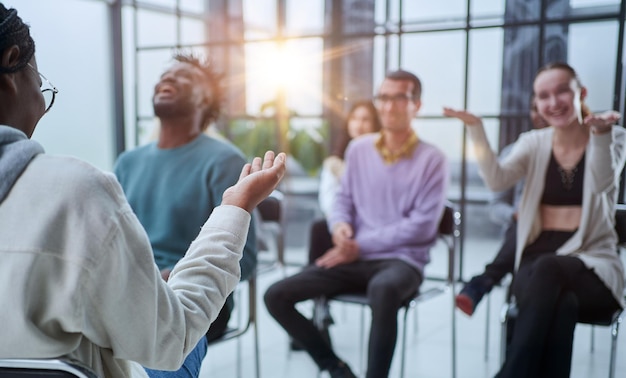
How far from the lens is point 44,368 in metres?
0.86

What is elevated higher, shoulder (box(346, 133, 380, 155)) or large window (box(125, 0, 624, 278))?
large window (box(125, 0, 624, 278))

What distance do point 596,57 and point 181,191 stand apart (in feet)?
8.69

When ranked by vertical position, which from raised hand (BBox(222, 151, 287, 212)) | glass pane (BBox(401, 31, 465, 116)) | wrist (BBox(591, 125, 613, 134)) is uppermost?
glass pane (BBox(401, 31, 465, 116))

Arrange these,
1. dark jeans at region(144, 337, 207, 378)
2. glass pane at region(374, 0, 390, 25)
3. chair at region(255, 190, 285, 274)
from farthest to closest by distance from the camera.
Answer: glass pane at region(374, 0, 390, 25) → chair at region(255, 190, 285, 274) → dark jeans at region(144, 337, 207, 378)

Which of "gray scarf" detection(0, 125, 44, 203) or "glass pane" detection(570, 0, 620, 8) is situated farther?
"glass pane" detection(570, 0, 620, 8)

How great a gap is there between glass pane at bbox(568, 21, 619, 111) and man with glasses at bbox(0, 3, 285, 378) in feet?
10.8

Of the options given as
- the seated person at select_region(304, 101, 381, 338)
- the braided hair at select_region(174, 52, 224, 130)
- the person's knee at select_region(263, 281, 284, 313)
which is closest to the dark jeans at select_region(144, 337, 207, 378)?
the person's knee at select_region(263, 281, 284, 313)

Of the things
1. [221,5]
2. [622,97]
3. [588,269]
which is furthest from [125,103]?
[588,269]

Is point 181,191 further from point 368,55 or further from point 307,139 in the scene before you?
point 307,139

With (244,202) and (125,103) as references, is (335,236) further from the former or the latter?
(125,103)

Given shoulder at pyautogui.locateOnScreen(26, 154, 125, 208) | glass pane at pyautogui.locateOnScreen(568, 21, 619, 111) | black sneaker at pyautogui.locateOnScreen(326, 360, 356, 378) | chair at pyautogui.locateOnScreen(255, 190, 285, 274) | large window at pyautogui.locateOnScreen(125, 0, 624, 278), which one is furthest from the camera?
large window at pyautogui.locateOnScreen(125, 0, 624, 278)

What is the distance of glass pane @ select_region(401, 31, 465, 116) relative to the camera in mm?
3994

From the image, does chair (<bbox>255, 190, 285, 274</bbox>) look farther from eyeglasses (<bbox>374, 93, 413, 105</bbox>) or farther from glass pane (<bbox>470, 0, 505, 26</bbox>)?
glass pane (<bbox>470, 0, 505, 26</bbox>)

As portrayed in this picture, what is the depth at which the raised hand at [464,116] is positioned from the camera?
246 centimetres
